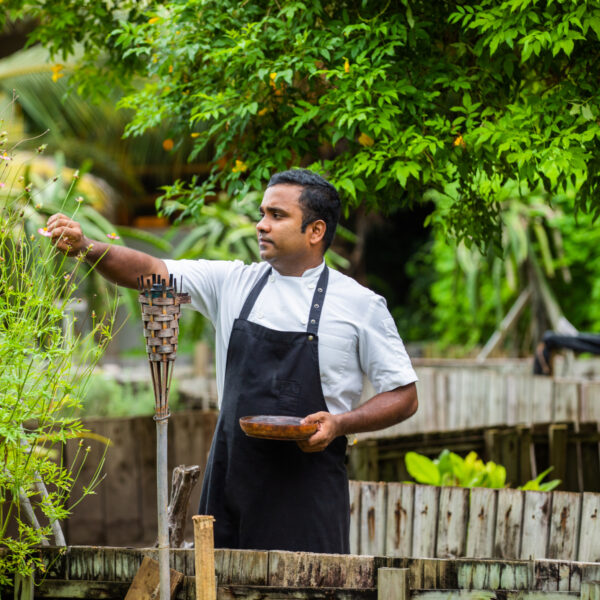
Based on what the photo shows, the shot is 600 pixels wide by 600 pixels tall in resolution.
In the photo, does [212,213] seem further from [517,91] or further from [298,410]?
[298,410]

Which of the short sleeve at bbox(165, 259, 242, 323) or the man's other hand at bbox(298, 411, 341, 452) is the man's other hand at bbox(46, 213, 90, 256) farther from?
the man's other hand at bbox(298, 411, 341, 452)

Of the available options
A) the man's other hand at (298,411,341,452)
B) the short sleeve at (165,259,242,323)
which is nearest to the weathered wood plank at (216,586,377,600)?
the man's other hand at (298,411,341,452)

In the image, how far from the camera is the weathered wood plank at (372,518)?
13.6 ft

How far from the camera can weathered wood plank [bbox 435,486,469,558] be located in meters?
3.97

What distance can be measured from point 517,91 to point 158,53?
4.76ft

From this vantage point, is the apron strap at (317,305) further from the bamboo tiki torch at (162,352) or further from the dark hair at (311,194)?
the bamboo tiki torch at (162,352)

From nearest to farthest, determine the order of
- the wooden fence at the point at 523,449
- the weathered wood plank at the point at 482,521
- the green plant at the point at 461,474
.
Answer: the weathered wood plank at the point at 482,521, the green plant at the point at 461,474, the wooden fence at the point at 523,449

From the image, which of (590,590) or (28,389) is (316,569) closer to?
(590,590)

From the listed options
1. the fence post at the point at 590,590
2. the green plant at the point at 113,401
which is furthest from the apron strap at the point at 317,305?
the green plant at the point at 113,401

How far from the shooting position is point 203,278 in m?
2.90

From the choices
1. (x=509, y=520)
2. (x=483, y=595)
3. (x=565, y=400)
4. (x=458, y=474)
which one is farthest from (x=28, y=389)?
(x=565, y=400)

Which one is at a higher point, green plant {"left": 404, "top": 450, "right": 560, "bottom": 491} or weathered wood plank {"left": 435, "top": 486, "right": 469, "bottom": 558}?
green plant {"left": 404, "top": 450, "right": 560, "bottom": 491}

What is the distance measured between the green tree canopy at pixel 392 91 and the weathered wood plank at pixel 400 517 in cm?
117

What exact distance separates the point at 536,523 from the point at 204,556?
2.16 m
